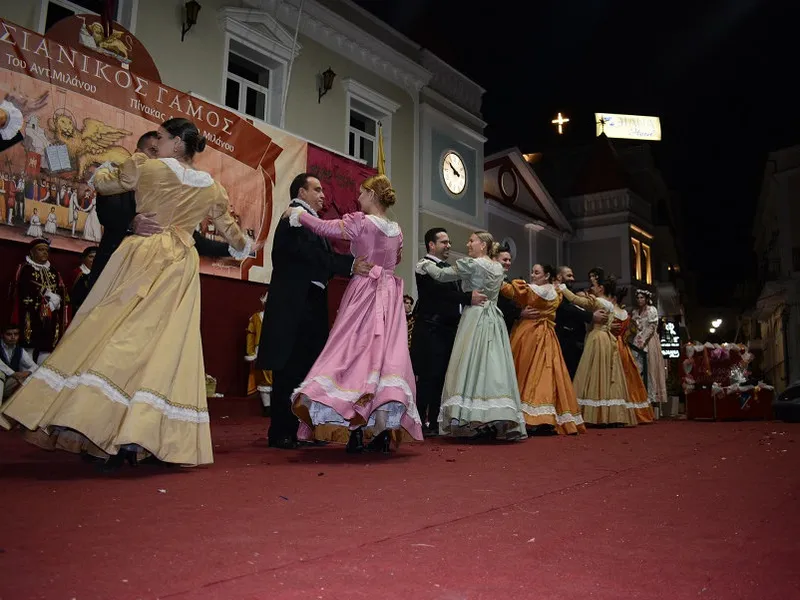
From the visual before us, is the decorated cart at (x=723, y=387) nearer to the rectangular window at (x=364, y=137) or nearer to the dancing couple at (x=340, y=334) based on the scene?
the rectangular window at (x=364, y=137)

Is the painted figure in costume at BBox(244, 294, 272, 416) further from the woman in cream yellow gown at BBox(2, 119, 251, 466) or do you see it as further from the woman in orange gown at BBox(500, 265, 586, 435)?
the woman in cream yellow gown at BBox(2, 119, 251, 466)

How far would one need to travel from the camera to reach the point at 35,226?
757cm

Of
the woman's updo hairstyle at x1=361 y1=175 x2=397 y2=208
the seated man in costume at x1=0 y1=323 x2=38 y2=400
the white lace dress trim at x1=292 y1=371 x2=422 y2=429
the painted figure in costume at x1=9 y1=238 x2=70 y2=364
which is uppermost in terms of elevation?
the woman's updo hairstyle at x1=361 y1=175 x2=397 y2=208

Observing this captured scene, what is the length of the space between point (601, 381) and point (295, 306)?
477 centimetres

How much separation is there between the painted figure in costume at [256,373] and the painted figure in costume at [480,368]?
4073mm

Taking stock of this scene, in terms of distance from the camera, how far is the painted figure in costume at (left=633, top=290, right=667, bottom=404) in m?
10.4

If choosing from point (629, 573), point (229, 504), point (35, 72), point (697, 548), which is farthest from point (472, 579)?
point (35, 72)

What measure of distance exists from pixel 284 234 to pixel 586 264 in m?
23.6

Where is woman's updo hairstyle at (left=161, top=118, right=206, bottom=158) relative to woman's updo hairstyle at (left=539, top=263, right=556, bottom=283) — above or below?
above

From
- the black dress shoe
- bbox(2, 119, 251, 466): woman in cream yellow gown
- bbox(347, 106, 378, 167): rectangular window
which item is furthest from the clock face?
bbox(2, 119, 251, 466): woman in cream yellow gown

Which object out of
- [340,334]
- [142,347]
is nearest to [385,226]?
[340,334]

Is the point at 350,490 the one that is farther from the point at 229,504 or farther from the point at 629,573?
the point at 629,573

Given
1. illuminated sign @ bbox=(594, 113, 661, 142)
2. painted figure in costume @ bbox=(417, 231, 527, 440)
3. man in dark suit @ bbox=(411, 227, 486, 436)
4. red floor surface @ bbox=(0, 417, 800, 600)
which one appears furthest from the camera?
illuminated sign @ bbox=(594, 113, 661, 142)

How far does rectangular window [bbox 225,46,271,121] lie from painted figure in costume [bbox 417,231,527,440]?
6845mm
